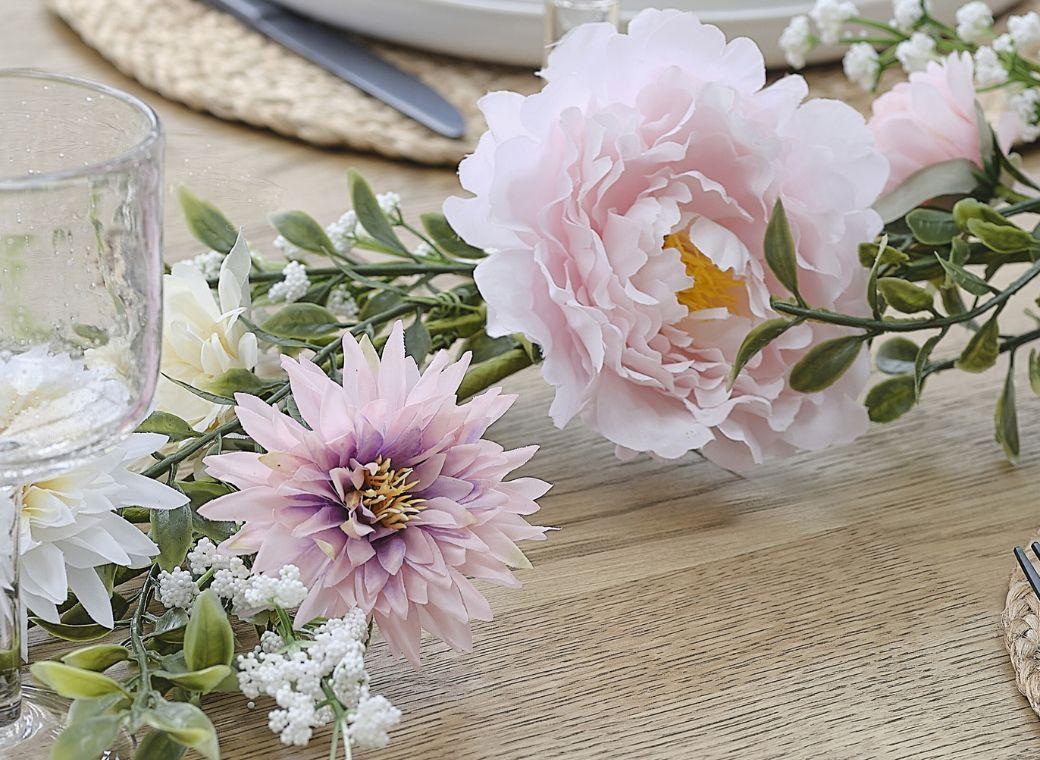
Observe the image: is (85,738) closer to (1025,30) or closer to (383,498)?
(383,498)

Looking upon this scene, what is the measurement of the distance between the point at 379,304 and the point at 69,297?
21 centimetres

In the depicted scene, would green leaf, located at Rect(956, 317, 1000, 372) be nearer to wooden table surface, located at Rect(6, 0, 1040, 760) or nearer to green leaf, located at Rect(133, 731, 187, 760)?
wooden table surface, located at Rect(6, 0, 1040, 760)

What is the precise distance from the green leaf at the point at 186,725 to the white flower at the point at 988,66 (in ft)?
1.79

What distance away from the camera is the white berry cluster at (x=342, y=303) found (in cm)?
57

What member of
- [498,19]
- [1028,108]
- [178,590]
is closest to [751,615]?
[178,590]

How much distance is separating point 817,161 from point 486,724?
24 cm

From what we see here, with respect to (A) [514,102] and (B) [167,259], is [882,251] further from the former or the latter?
(B) [167,259]

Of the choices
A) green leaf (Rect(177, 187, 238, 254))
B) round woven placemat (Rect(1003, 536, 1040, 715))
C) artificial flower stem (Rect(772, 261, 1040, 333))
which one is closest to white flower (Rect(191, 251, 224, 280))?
green leaf (Rect(177, 187, 238, 254))


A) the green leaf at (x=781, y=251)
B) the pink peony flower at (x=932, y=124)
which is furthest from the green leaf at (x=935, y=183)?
the green leaf at (x=781, y=251)

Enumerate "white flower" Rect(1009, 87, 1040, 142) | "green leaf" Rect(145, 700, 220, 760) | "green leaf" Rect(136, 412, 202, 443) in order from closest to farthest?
"green leaf" Rect(145, 700, 220, 760) → "green leaf" Rect(136, 412, 202, 443) → "white flower" Rect(1009, 87, 1040, 142)

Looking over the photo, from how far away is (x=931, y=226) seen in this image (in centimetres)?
55

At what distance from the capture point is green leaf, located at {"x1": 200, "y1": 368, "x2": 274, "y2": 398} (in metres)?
0.47

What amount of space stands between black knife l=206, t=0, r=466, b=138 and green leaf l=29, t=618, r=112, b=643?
500 mm

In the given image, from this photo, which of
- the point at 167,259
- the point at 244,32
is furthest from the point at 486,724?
the point at 244,32
